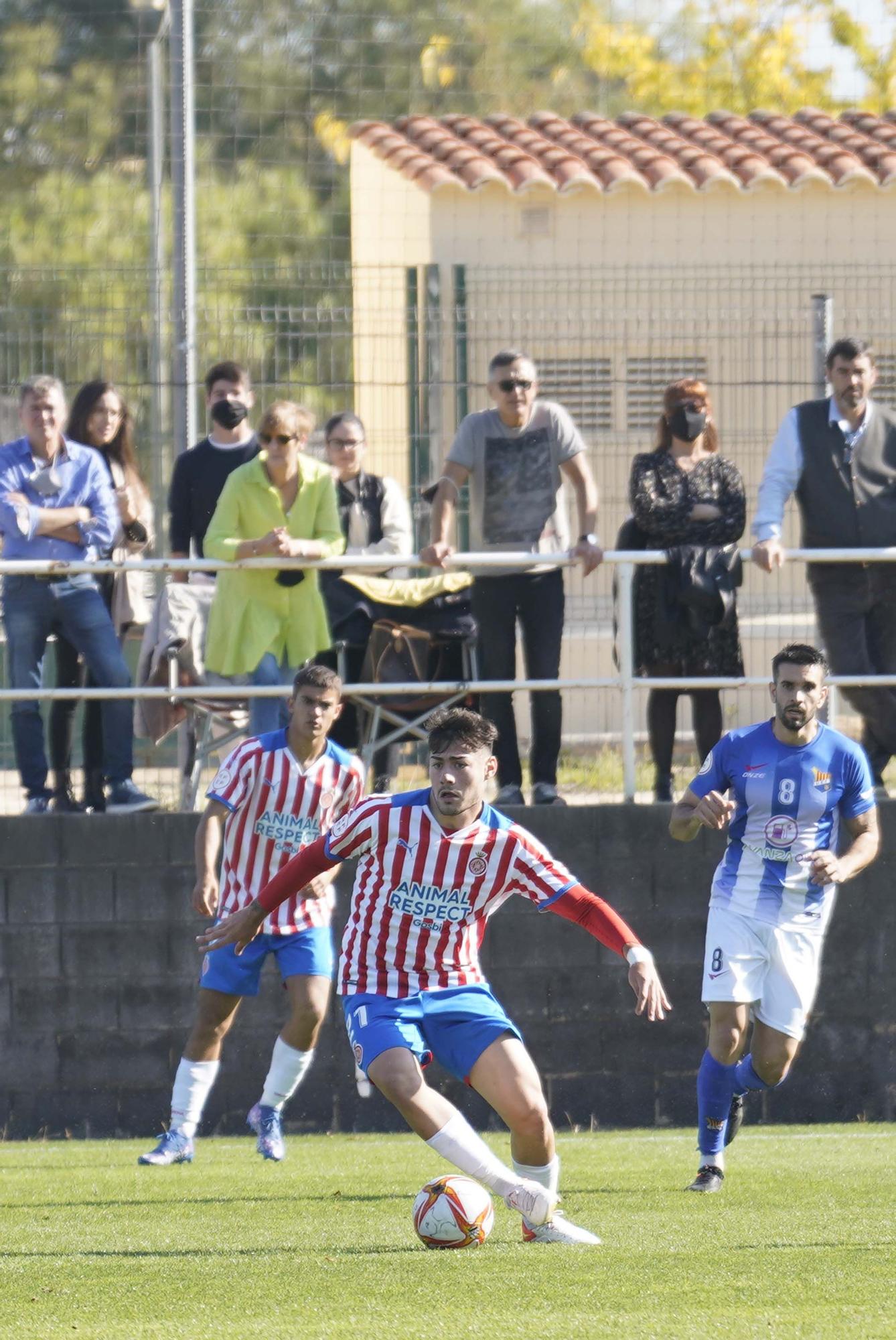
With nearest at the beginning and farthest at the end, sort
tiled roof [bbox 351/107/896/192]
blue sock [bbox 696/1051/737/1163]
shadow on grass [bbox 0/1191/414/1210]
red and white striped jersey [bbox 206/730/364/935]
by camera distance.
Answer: shadow on grass [bbox 0/1191/414/1210] < blue sock [bbox 696/1051/737/1163] < red and white striped jersey [bbox 206/730/364/935] < tiled roof [bbox 351/107/896/192]

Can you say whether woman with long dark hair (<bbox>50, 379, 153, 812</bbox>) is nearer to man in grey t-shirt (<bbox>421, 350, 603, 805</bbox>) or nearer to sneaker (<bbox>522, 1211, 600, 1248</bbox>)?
man in grey t-shirt (<bbox>421, 350, 603, 805</bbox>)

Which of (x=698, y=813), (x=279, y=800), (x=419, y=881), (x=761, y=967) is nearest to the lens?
(x=419, y=881)

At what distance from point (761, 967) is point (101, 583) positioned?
3909 millimetres

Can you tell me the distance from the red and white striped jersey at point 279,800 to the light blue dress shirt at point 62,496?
1.63 metres

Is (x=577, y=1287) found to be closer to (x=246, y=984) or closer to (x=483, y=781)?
(x=483, y=781)

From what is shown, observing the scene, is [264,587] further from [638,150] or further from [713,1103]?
[638,150]

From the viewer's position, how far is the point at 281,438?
937 cm

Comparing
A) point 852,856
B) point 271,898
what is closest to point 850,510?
point 852,856

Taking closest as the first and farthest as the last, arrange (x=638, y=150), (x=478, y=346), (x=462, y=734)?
1. (x=462, y=734)
2. (x=478, y=346)
3. (x=638, y=150)

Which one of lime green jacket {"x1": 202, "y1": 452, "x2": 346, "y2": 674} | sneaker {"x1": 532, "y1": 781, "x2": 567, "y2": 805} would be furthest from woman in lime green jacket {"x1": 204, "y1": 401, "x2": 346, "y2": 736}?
sneaker {"x1": 532, "y1": 781, "x2": 567, "y2": 805}

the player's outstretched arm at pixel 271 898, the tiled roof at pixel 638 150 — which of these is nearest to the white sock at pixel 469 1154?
the player's outstretched arm at pixel 271 898

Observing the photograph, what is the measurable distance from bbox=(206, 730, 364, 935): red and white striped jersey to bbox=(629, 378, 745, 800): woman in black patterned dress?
183 cm

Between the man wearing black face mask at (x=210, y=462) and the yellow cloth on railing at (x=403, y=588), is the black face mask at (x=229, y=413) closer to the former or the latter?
the man wearing black face mask at (x=210, y=462)

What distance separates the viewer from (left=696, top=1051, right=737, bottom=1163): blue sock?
766 centimetres
